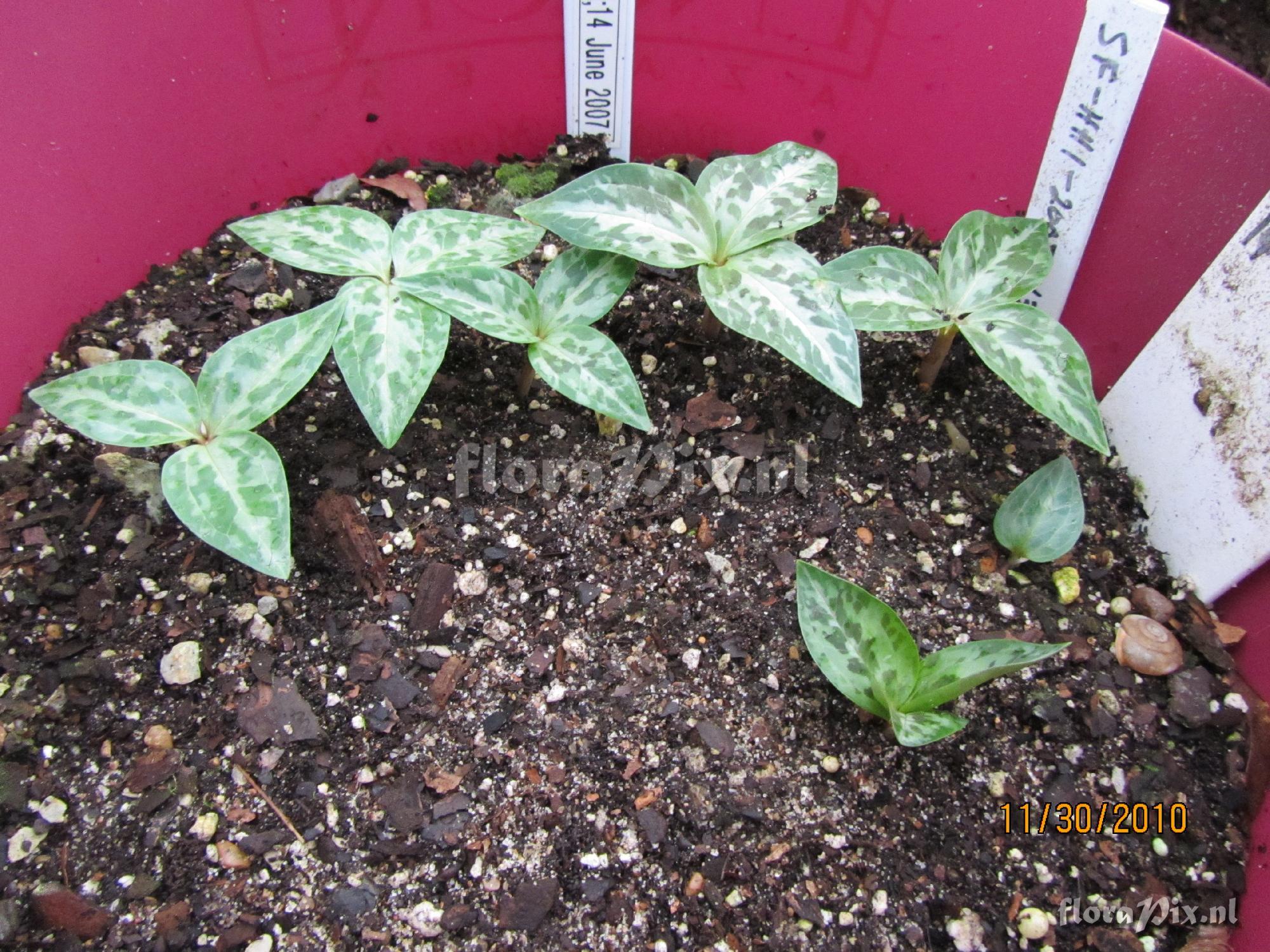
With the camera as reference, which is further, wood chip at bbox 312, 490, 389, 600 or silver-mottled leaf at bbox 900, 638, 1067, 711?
wood chip at bbox 312, 490, 389, 600

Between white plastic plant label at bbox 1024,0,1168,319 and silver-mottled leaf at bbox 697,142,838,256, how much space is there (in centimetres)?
31

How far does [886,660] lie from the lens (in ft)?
2.97

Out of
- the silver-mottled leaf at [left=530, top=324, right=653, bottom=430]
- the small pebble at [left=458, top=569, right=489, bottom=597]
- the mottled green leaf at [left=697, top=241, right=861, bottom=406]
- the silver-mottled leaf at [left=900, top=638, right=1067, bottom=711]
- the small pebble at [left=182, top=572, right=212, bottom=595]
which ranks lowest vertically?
the small pebble at [left=182, top=572, right=212, bottom=595]

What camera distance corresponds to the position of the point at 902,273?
108 centimetres

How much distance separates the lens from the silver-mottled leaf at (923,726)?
2.73ft

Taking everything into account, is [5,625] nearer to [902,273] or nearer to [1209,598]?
[902,273]

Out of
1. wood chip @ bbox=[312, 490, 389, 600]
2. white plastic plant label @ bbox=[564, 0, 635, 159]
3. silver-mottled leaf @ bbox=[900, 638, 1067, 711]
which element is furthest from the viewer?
white plastic plant label @ bbox=[564, 0, 635, 159]

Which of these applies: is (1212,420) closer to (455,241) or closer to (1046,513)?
(1046,513)

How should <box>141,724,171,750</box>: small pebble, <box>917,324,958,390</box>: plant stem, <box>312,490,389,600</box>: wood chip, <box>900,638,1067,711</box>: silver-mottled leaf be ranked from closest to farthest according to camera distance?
1. <box>900,638,1067,711</box>: silver-mottled leaf
2. <box>141,724,171,750</box>: small pebble
3. <box>312,490,389,600</box>: wood chip
4. <box>917,324,958,390</box>: plant stem

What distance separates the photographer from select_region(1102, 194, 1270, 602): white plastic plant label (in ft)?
3.24

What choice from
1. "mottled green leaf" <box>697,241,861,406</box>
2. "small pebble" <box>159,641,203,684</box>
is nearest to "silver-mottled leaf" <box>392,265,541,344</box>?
"mottled green leaf" <box>697,241,861,406</box>

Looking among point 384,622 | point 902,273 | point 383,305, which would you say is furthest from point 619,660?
point 902,273

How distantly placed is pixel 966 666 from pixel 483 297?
2.14 feet
